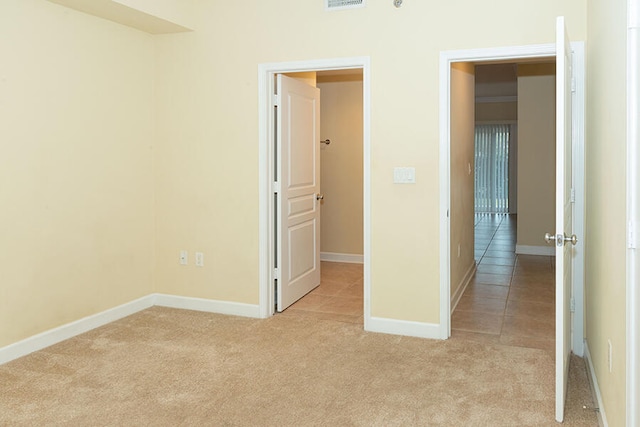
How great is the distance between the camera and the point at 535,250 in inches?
305

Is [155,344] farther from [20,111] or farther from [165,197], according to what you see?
[20,111]

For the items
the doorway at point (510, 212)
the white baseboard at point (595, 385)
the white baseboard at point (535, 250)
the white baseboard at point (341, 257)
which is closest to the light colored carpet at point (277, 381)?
the white baseboard at point (595, 385)

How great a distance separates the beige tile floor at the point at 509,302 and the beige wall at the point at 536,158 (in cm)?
49

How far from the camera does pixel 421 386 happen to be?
313 cm

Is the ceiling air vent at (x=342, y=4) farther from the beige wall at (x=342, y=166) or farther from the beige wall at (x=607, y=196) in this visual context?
the beige wall at (x=342, y=166)

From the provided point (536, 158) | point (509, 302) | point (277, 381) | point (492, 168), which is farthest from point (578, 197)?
point (492, 168)

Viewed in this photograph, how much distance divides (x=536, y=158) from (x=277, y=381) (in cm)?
578

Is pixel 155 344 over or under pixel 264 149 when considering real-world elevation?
under

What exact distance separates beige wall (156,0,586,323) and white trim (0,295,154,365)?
0.32 meters

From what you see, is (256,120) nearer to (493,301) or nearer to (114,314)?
(114,314)

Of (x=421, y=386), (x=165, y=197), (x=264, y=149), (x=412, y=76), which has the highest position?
(x=412, y=76)

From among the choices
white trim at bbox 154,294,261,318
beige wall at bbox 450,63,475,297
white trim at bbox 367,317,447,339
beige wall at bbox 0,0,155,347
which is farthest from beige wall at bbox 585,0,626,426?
beige wall at bbox 0,0,155,347

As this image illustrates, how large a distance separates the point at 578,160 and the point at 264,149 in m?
2.28

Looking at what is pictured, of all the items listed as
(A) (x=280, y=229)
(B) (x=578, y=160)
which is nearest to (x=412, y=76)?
(B) (x=578, y=160)
